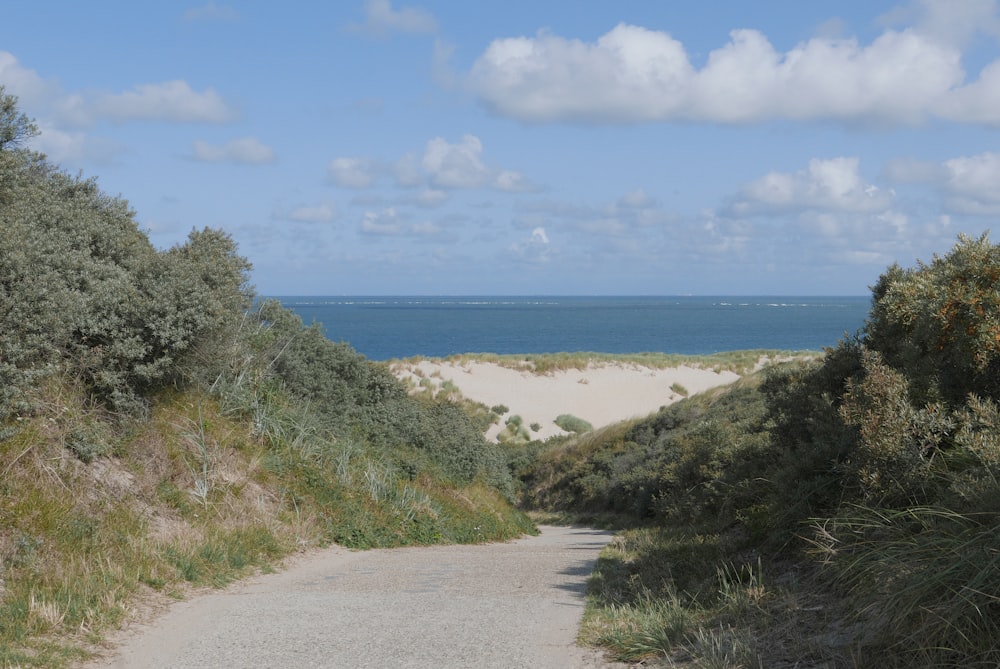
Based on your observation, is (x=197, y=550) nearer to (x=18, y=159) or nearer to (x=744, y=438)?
(x=18, y=159)

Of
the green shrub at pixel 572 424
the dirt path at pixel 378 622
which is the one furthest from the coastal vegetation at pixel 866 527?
the green shrub at pixel 572 424

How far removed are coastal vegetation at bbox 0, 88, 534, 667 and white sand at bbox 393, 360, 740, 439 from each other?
26721 millimetres

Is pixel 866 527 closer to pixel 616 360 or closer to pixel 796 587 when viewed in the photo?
pixel 796 587

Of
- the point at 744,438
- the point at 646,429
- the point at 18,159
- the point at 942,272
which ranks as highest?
the point at 18,159

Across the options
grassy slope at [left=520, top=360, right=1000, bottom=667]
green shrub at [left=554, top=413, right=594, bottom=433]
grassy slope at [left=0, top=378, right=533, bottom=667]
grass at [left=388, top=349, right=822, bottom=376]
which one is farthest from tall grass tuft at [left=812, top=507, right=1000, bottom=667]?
grass at [left=388, top=349, right=822, bottom=376]

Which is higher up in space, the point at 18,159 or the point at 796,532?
the point at 18,159

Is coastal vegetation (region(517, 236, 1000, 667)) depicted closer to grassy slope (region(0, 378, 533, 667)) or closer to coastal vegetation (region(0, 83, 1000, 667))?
coastal vegetation (region(0, 83, 1000, 667))

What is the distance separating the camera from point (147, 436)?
10.7 m

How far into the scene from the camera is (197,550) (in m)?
8.81

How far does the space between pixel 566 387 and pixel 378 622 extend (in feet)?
137

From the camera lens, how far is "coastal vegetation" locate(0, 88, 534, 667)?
7.65 metres

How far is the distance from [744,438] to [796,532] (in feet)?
21.2

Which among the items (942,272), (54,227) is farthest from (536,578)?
(54,227)

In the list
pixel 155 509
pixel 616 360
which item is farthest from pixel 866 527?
pixel 616 360
